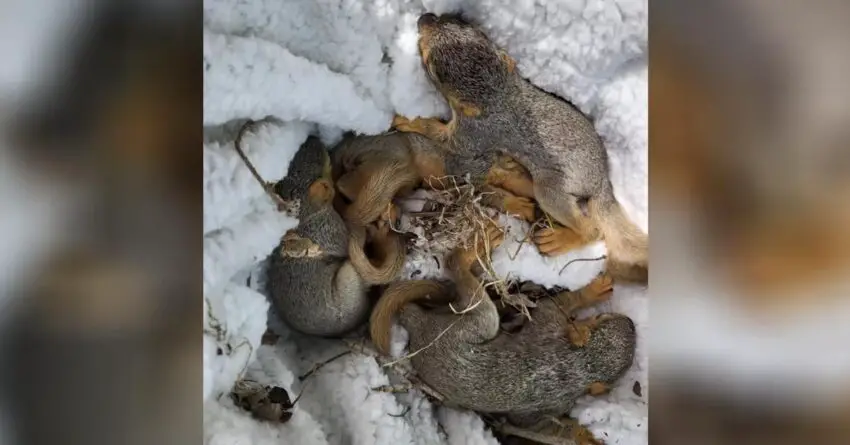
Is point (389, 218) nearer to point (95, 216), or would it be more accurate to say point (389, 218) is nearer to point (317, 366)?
point (317, 366)

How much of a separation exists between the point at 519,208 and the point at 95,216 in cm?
55

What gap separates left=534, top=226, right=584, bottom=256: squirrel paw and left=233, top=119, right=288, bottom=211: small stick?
38 cm

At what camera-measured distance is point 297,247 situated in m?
0.82

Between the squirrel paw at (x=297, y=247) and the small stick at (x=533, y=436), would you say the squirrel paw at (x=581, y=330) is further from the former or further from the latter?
the squirrel paw at (x=297, y=247)

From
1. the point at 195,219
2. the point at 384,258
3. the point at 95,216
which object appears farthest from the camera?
the point at 384,258

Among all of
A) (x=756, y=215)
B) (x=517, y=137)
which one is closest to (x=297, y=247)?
(x=517, y=137)

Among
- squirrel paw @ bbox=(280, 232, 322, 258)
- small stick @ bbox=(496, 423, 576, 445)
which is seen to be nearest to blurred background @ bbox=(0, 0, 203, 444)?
squirrel paw @ bbox=(280, 232, 322, 258)

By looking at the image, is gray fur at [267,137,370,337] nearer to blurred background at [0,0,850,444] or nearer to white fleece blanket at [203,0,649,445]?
white fleece blanket at [203,0,649,445]

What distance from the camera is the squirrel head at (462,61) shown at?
2.70 feet

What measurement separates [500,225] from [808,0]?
47 cm

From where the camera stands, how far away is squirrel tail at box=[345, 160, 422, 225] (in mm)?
826

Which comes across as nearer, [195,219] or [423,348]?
[195,219]

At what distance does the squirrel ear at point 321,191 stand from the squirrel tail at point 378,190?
0.12 feet

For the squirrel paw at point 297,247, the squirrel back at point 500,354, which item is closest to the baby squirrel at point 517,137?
the squirrel back at point 500,354
